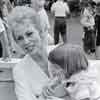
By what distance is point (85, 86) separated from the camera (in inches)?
66.9

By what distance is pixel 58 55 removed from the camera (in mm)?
1720

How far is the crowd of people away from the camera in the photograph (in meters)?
1.70

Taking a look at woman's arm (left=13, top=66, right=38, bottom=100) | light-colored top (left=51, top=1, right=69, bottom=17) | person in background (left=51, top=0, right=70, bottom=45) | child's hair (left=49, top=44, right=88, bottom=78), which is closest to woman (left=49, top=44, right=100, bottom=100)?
child's hair (left=49, top=44, right=88, bottom=78)

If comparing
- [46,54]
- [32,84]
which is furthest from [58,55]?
[32,84]

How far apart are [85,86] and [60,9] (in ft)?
8.03

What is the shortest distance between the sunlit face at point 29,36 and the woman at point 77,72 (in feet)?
0.40

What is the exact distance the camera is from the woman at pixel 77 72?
5.54 ft

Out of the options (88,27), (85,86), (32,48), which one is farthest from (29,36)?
(88,27)

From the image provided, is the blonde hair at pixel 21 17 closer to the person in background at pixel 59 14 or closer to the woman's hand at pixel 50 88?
the woman's hand at pixel 50 88

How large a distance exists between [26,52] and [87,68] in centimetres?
38

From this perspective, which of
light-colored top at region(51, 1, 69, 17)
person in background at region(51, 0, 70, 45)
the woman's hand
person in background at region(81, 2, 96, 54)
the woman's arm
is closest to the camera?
the woman's arm

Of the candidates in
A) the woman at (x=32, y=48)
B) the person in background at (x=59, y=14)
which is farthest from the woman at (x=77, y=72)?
the person in background at (x=59, y=14)

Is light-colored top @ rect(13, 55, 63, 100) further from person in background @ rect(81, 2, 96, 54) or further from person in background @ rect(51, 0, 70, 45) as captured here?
person in background @ rect(51, 0, 70, 45)

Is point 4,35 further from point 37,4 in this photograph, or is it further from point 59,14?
point 59,14
